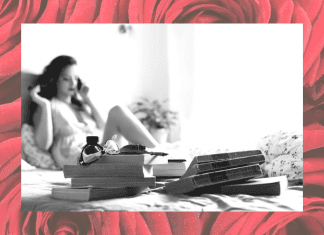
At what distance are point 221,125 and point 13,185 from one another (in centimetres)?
145

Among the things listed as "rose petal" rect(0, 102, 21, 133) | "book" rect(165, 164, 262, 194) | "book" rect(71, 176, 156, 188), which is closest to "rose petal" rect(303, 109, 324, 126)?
"book" rect(165, 164, 262, 194)

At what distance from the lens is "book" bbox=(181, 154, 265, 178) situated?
36.6 inches

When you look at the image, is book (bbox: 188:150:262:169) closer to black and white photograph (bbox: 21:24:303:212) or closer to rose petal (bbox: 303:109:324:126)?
black and white photograph (bbox: 21:24:303:212)

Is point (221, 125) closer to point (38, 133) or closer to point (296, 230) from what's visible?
point (38, 133)

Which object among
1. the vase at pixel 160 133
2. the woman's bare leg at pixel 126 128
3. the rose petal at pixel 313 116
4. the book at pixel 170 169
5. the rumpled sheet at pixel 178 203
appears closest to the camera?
the rumpled sheet at pixel 178 203

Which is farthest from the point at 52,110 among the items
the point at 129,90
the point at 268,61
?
the point at 268,61

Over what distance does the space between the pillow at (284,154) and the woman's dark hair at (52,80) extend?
4.18 ft

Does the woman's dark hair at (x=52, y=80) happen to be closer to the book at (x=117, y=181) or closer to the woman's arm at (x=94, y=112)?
the woman's arm at (x=94, y=112)

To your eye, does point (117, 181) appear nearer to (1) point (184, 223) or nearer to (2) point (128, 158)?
(2) point (128, 158)

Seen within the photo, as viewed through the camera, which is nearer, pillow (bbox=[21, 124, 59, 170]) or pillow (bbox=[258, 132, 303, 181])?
pillow (bbox=[258, 132, 303, 181])

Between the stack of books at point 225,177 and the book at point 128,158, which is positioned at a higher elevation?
the book at point 128,158

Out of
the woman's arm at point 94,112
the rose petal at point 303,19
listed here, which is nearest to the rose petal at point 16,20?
the rose petal at point 303,19

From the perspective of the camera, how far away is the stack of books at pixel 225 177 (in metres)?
0.93

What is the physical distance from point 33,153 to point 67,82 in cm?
50
